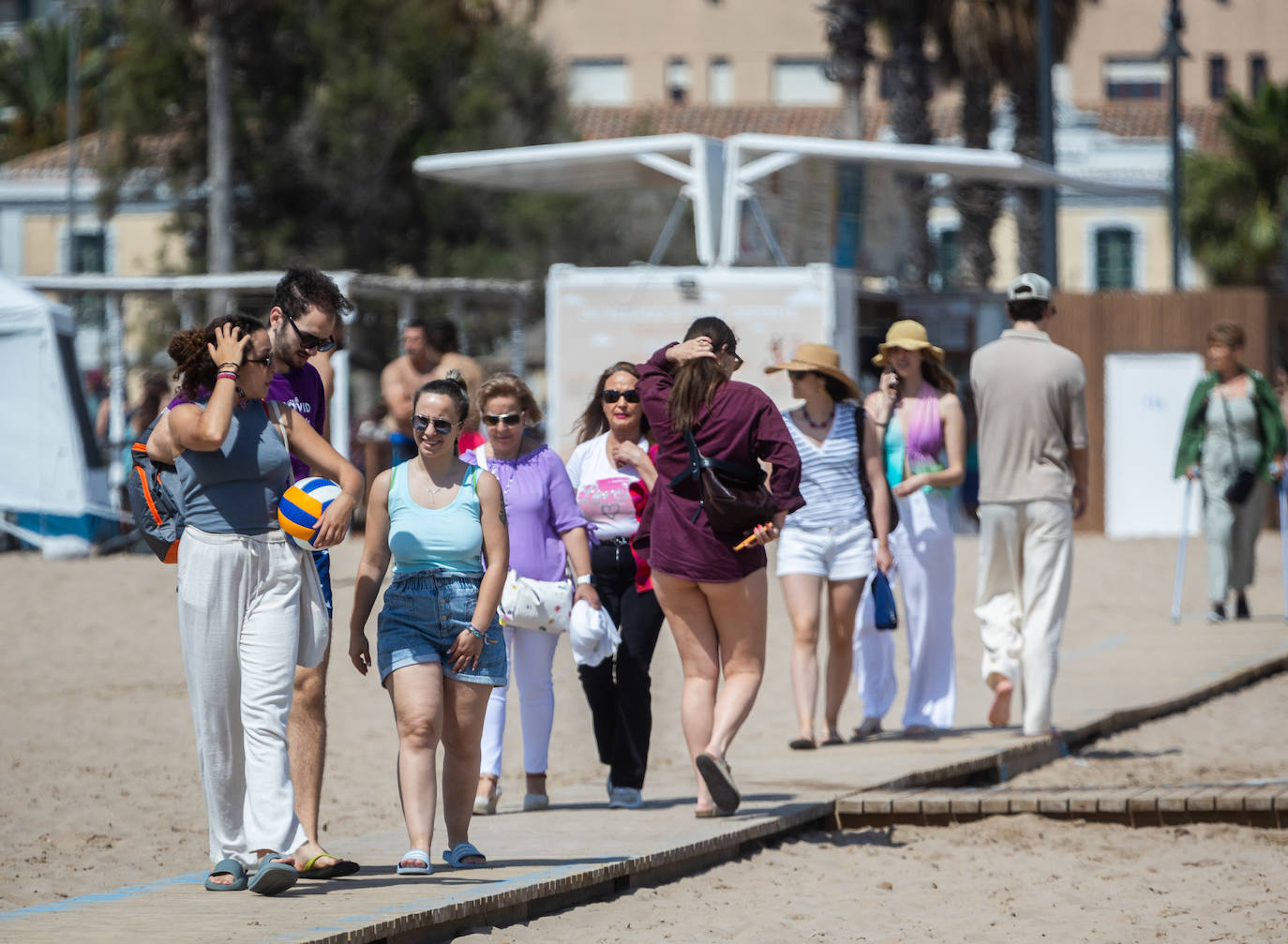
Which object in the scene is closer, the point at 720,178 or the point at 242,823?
the point at 242,823

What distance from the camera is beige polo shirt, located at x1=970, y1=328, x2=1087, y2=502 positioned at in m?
8.18

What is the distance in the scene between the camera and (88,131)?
166ft

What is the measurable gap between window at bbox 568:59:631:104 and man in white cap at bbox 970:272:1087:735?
1917 inches

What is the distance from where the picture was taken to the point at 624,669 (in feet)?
23.0

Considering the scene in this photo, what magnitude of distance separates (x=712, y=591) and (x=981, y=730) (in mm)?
2719

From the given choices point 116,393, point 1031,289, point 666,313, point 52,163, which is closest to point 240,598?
point 1031,289

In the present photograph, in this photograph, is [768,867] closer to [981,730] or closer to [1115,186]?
[981,730]

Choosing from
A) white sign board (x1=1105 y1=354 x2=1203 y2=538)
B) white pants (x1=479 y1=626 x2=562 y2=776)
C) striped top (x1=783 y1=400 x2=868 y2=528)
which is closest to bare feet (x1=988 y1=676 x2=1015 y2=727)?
striped top (x1=783 y1=400 x2=868 y2=528)

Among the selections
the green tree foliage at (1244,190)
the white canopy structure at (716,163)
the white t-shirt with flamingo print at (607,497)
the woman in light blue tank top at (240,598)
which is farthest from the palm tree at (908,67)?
the woman in light blue tank top at (240,598)

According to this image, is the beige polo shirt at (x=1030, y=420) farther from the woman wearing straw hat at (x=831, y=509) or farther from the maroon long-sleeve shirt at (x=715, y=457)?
the maroon long-sleeve shirt at (x=715, y=457)

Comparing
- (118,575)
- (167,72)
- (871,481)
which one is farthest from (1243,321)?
(167,72)

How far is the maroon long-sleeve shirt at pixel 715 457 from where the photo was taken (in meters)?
6.44

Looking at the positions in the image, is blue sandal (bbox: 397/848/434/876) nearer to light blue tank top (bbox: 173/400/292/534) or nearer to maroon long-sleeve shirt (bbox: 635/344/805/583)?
light blue tank top (bbox: 173/400/292/534)

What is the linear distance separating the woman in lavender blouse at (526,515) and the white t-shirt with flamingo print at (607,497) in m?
0.26
